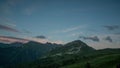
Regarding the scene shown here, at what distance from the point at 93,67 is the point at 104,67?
14.1 meters

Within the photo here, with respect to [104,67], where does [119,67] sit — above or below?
above

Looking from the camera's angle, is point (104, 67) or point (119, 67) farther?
point (104, 67)

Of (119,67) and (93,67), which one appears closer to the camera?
(119,67)

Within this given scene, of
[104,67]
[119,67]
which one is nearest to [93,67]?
[104,67]

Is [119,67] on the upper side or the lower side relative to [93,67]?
upper

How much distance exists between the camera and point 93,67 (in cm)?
18775

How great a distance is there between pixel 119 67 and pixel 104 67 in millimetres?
128509

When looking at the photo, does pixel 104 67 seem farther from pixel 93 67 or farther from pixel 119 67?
pixel 119 67

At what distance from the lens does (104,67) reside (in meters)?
178

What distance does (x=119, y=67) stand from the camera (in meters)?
55.1

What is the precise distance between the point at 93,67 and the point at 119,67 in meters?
137
